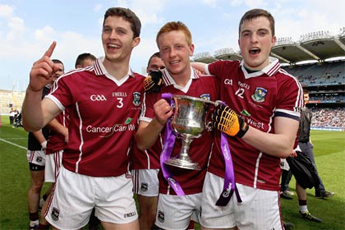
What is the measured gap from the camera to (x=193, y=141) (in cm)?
254

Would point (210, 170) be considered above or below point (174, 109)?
below

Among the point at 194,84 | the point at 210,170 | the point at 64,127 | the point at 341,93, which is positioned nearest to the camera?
the point at 210,170

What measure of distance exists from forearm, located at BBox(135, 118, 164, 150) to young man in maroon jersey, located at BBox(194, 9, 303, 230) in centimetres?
51

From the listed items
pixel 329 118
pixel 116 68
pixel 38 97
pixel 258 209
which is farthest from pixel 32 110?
pixel 329 118

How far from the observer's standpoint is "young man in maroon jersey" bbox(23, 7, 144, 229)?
7.56 feet

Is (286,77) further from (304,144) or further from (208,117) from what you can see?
(304,144)

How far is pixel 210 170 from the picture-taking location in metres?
2.41

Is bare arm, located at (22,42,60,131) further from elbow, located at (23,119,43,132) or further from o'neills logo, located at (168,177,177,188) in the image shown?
o'neills logo, located at (168,177,177,188)

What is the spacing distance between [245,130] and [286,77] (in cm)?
58

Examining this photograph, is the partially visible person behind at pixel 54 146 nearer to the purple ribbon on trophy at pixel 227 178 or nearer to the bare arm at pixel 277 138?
the purple ribbon on trophy at pixel 227 178

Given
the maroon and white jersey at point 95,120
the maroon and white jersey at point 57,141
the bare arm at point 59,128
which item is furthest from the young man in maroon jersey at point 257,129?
the maroon and white jersey at point 57,141

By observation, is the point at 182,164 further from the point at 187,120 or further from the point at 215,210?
the point at 215,210

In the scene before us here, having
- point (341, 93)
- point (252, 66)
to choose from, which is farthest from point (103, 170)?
point (341, 93)

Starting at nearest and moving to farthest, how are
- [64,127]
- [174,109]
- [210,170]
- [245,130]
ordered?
1. [245,130]
2. [174,109]
3. [210,170]
4. [64,127]
